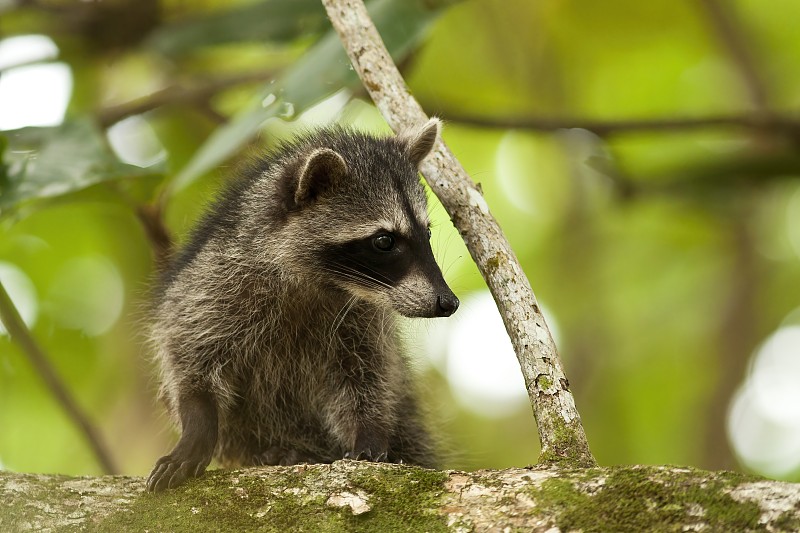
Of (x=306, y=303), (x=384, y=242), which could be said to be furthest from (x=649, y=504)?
(x=306, y=303)

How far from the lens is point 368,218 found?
597 centimetres

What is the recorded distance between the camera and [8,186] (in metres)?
5.88

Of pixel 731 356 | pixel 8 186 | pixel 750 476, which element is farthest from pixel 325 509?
pixel 731 356

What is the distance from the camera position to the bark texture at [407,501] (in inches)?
137

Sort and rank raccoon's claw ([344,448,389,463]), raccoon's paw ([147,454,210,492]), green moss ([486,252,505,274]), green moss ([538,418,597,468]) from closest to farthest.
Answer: green moss ([538,418,597,468]) < raccoon's paw ([147,454,210,492]) < green moss ([486,252,505,274]) < raccoon's claw ([344,448,389,463])

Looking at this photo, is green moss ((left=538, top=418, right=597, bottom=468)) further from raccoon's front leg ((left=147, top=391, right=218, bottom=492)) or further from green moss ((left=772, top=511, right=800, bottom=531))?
raccoon's front leg ((left=147, top=391, right=218, bottom=492))

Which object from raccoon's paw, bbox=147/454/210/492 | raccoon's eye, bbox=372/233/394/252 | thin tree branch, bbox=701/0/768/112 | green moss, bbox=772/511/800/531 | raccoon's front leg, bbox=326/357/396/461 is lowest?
green moss, bbox=772/511/800/531

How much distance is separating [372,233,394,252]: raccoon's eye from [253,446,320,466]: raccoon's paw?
1503mm

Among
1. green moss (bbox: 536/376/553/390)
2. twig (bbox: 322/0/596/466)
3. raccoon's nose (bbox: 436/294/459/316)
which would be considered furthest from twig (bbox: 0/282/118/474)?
green moss (bbox: 536/376/553/390)

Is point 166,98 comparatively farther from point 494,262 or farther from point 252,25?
point 494,262

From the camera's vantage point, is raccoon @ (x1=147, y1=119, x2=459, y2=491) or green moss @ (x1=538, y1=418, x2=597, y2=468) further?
raccoon @ (x1=147, y1=119, x2=459, y2=491)

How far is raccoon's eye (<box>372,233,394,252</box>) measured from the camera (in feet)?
19.3

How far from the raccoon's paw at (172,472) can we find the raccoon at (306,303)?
→ 898 mm

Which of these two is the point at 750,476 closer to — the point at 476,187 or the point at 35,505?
the point at 476,187
